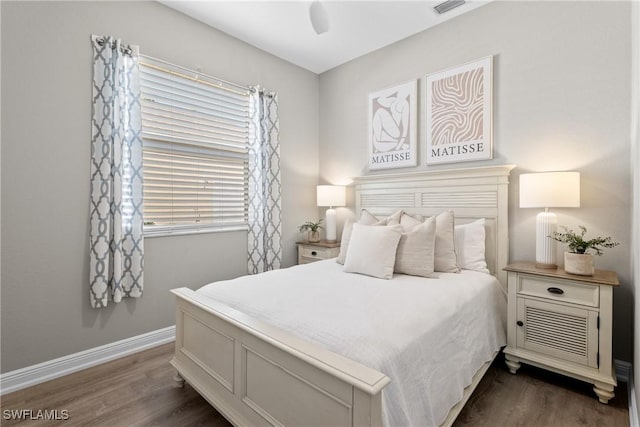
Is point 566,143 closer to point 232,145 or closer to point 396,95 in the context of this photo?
point 396,95

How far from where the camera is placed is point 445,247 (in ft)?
7.64

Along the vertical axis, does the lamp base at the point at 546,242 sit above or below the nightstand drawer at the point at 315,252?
above

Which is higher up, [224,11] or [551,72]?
[224,11]

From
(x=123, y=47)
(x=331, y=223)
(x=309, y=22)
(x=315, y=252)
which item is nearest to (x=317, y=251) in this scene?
(x=315, y=252)

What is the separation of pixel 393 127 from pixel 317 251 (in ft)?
5.30

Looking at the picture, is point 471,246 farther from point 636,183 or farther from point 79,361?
point 79,361

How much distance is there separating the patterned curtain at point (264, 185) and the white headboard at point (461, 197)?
42.9 inches

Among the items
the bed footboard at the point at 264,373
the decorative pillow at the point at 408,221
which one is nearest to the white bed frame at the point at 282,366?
the bed footboard at the point at 264,373

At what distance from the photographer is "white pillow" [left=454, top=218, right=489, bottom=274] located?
7.88 ft

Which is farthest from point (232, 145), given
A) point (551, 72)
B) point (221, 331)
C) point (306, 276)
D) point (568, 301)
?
point (568, 301)

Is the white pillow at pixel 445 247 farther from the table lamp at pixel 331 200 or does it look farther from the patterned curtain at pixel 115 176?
the patterned curtain at pixel 115 176

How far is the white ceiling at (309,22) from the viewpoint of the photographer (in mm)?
2613

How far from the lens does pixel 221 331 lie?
5.19 ft

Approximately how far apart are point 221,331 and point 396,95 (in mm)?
2821
